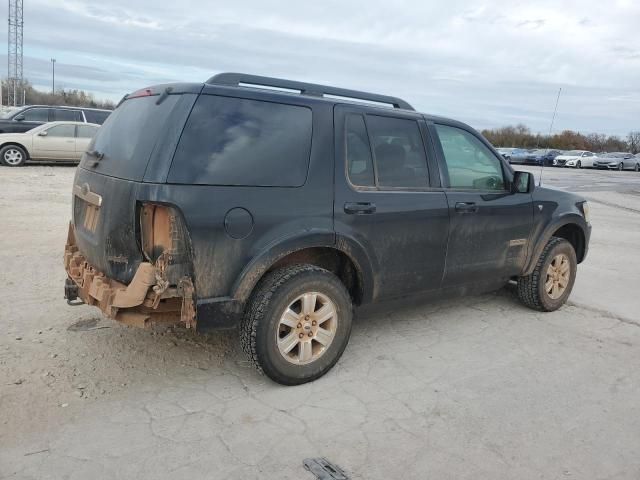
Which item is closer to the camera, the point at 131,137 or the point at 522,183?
the point at 131,137

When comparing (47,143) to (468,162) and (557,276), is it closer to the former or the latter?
(468,162)

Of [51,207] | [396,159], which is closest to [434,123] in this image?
[396,159]

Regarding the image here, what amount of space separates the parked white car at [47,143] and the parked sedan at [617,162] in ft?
128

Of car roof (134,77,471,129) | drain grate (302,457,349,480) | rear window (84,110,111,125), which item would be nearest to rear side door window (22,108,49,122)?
rear window (84,110,111,125)

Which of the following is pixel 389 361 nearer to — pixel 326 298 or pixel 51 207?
pixel 326 298

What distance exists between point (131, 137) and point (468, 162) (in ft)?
9.02

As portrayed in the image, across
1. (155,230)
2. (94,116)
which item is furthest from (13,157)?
(155,230)

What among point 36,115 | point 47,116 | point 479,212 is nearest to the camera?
point 479,212

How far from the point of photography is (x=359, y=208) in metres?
3.87

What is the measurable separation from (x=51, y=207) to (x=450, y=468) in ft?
29.1

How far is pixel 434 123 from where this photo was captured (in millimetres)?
4543

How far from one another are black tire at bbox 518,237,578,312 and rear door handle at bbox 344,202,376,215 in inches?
89.1

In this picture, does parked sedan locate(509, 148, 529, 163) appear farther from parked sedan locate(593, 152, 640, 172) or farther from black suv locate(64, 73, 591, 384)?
black suv locate(64, 73, 591, 384)

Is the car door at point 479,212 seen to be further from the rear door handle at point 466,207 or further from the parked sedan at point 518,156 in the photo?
the parked sedan at point 518,156
